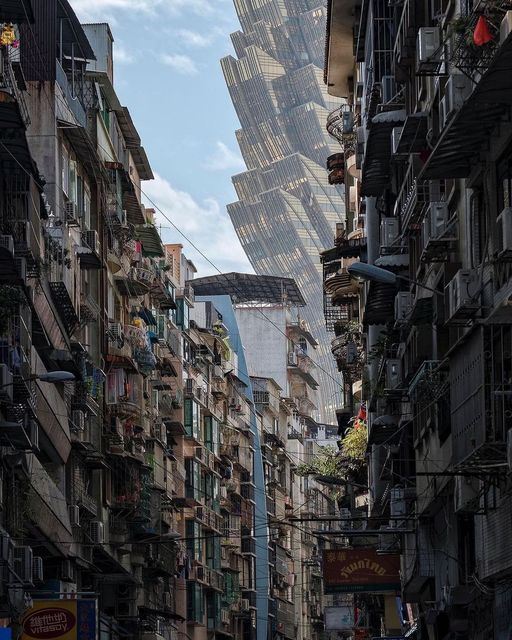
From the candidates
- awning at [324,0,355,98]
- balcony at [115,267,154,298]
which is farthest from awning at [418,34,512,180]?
balcony at [115,267,154,298]

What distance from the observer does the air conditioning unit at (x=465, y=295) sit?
80.9 ft

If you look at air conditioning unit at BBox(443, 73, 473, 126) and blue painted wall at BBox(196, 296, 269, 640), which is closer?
air conditioning unit at BBox(443, 73, 473, 126)

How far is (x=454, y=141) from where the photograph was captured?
24.9 meters

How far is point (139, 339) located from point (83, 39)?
519 inches

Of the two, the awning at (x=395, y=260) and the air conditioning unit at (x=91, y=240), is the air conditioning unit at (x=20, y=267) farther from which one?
the air conditioning unit at (x=91, y=240)

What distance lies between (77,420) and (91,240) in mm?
6705

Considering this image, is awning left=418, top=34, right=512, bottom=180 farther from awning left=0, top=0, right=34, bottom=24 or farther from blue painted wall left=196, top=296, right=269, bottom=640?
blue painted wall left=196, top=296, right=269, bottom=640

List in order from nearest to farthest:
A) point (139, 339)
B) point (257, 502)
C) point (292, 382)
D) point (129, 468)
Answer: point (129, 468)
point (139, 339)
point (257, 502)
point (292, 382)

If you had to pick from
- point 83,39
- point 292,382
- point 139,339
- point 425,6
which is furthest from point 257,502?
point 425,6

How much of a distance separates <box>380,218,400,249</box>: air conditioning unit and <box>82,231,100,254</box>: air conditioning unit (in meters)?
17.3

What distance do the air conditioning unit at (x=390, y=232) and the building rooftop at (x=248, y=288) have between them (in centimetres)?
9130

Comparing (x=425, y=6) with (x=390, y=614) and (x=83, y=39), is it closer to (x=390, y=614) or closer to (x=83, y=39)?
(x=83, y=39)

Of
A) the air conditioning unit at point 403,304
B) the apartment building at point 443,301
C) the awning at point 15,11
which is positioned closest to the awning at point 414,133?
the apartment building at point 443,301

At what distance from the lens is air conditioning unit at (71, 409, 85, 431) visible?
167 feet
